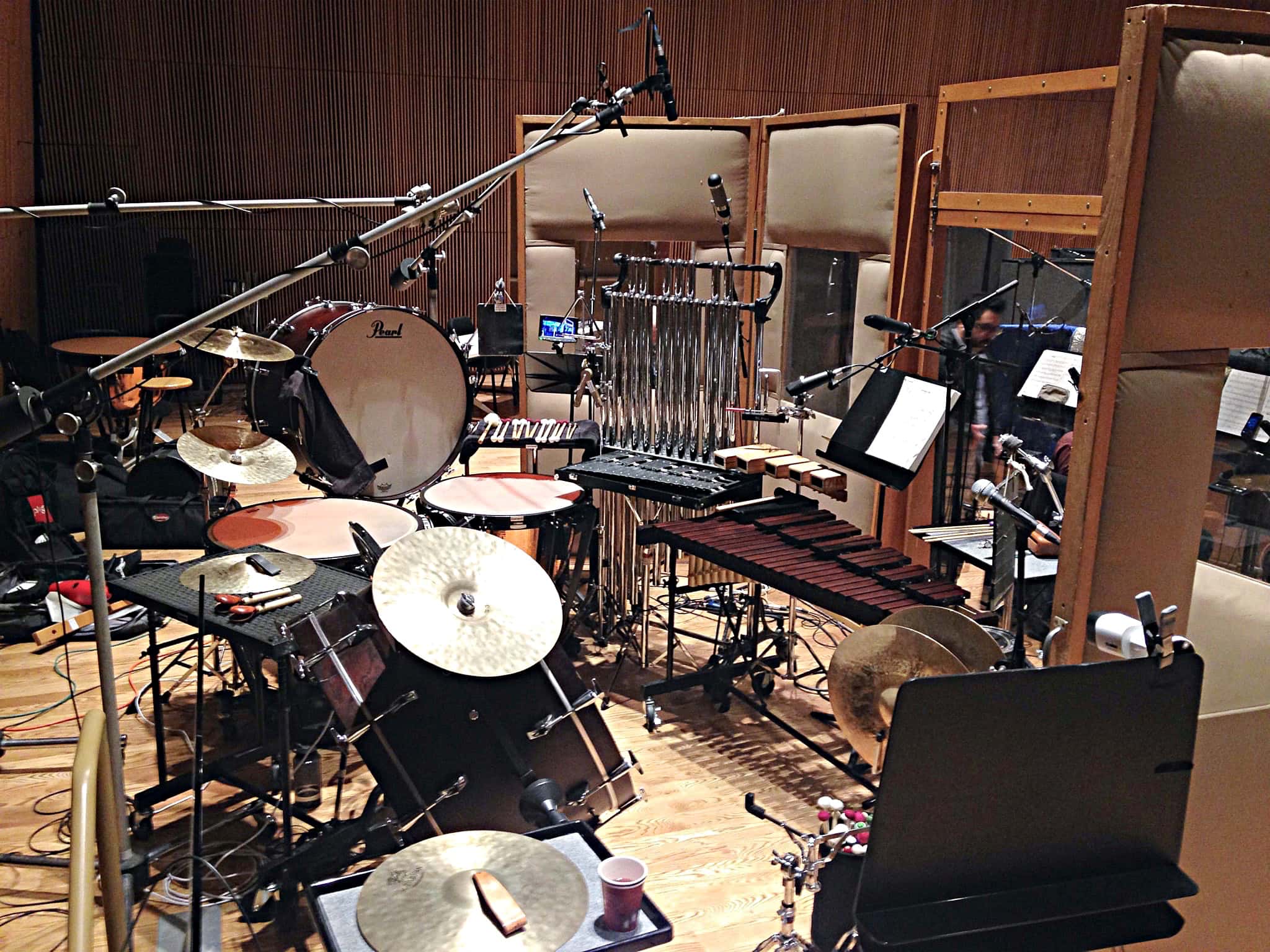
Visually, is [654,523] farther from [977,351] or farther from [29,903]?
[29,903]

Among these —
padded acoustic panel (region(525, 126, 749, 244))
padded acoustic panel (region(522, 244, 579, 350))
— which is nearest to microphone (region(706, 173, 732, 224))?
padded acoustic panel (region(525, 126, 749, 244))

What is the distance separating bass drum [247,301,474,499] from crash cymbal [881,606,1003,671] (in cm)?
282

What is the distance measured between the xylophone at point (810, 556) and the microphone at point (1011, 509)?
1.96 feet

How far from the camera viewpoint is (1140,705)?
2.02 m

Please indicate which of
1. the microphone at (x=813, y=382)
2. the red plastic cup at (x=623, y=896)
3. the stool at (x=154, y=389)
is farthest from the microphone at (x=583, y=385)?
the stool at (x=154, y=389)

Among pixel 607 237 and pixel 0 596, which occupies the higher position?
pixel 607 237

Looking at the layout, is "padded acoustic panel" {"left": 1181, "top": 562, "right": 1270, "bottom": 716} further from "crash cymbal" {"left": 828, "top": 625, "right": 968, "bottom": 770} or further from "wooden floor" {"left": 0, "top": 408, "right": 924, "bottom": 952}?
"wooden floor" {"left": 0, "top": 408, "right": 924, "bottom": 952}

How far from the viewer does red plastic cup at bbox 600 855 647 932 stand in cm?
196

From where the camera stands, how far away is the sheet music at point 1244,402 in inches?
183

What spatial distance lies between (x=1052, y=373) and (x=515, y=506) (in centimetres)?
279

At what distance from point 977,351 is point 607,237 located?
1840 millimetres

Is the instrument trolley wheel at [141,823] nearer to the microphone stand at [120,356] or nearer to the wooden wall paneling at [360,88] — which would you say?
the microphone stand at [120,356]

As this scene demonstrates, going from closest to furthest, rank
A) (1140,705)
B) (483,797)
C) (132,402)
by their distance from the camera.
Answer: (1140,705) → (483,797) → (132,402)

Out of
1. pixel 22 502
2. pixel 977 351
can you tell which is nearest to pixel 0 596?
pixel 22 502
